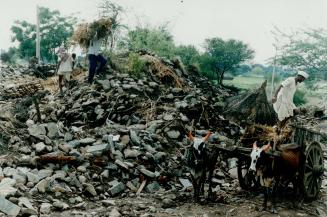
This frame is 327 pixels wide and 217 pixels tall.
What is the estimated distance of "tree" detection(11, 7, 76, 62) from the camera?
40031 millimetres

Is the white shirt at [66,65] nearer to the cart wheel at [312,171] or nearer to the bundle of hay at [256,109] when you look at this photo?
the bundle of hay at [256,109]

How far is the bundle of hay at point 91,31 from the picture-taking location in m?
12.7

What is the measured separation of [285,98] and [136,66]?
614cm

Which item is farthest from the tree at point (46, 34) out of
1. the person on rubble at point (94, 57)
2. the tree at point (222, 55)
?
the person on rubble at point (94, 57)

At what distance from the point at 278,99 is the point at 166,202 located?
326 cm

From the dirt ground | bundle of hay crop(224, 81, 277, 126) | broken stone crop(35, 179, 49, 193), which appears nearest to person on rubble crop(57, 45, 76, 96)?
bundle of hay crop(224, 81, 277, 126)

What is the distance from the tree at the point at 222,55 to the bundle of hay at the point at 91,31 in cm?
1450

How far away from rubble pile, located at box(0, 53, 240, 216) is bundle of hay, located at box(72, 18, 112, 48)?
1310 millimetres

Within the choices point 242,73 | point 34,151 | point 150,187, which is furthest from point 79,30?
point 242,73

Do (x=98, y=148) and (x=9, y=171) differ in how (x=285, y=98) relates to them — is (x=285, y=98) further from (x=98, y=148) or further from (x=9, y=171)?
(x=9, y=171)

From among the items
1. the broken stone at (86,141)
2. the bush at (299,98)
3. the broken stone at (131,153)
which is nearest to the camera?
the broken stone at (131,153)

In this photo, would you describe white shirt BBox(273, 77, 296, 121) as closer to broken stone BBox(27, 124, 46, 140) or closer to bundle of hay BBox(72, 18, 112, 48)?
broken stone BBox(27, 124, 46, 140)

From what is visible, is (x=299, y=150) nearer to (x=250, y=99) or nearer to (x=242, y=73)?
(x=250, y=99)

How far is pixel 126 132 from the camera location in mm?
9445
